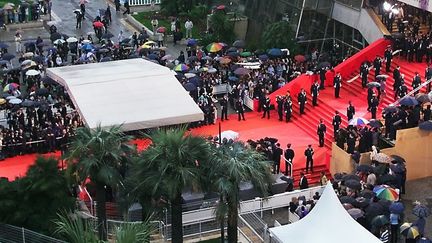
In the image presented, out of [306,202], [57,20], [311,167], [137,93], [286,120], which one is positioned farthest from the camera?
[57,20]

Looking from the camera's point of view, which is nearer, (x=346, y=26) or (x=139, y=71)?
(x=139, y=71)

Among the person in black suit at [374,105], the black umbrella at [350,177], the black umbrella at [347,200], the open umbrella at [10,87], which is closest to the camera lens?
the black umbrella at [347,200]

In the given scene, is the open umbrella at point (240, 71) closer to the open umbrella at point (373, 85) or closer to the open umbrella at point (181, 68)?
the open umbrella at point (181, 68)

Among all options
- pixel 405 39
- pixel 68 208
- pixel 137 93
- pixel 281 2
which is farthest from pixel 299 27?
pixel 68 208

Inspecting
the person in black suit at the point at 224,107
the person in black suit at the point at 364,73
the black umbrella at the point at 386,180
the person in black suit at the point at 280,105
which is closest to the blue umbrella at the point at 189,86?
the person in black suit at the point at 224,107

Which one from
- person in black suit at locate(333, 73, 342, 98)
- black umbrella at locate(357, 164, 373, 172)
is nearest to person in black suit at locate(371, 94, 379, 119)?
person in black suit at locate(333, 73, 342, 98)

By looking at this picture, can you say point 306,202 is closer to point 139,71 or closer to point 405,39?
point 139,71

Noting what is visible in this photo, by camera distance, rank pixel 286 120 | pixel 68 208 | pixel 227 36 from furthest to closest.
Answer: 1. pixel 227 36
2. pixel 286 120
3. pixel 68 208
